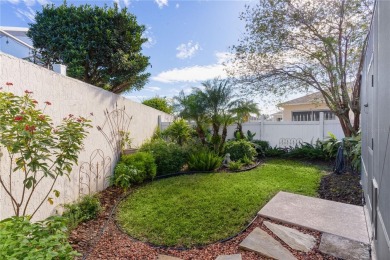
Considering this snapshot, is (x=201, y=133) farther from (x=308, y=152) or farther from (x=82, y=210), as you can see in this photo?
(x=82, y=210)

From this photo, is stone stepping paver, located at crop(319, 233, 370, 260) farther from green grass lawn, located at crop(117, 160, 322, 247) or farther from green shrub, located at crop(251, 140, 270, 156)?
green shrub, located at crop(251, 140, 270, 156)

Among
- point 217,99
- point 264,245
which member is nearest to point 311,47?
point 217,99

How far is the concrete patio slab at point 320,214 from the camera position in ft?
10.1

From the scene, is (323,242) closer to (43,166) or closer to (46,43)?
(43,166)

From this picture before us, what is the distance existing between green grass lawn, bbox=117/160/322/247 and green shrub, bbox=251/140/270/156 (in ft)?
8.70

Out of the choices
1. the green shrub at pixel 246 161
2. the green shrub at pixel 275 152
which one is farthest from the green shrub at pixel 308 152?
the green shrub at pixel 246 161

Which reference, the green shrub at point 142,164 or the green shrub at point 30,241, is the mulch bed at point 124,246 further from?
the green shrub at point 142,164

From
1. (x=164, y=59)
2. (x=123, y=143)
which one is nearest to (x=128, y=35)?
(x=164, y=59)

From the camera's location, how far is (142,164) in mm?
5570

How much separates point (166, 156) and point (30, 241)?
451cm

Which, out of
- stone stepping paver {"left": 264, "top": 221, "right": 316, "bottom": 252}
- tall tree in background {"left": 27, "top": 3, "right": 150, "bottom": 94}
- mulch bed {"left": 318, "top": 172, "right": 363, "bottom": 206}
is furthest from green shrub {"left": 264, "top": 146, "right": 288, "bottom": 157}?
tall tree in background {"left": 27, "top": 3, "right": 150, "bottom": 94}

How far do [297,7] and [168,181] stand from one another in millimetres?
6602

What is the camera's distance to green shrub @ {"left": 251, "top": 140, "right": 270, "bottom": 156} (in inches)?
355

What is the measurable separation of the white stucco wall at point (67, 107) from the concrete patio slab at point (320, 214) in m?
3.35
